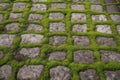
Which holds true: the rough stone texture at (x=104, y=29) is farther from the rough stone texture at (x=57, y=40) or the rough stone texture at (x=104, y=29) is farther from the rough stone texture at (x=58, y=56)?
the rough stone texture at (x=58, y=56)

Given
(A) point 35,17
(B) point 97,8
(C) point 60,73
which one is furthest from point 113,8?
(C) point 60,73

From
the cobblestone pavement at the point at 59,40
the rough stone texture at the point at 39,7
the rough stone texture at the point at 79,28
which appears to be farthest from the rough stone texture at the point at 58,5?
the rough stone texture at the point at 79,28

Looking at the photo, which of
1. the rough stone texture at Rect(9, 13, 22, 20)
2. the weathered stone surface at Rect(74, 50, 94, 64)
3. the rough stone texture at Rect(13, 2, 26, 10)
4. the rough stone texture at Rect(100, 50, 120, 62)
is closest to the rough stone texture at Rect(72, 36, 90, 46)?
the weathered stone surface at Rect(74, 50, 94, 64)

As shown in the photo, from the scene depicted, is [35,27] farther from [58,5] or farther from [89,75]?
[89,75]

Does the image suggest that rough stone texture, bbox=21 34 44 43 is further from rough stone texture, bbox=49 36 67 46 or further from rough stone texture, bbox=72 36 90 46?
rough stone texture, bbox=72 36 90 46

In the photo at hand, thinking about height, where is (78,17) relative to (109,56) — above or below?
above
